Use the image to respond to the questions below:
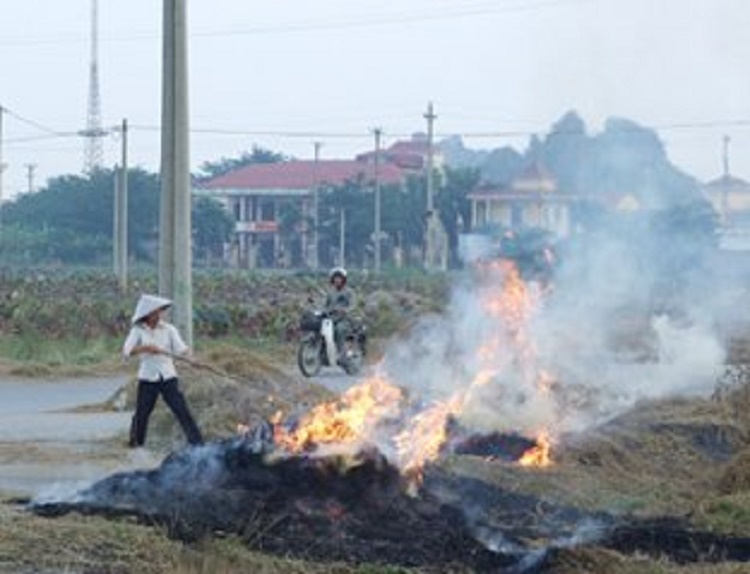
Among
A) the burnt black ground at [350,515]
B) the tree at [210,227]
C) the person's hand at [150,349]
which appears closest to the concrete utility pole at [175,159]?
the person's hand at [150,349]

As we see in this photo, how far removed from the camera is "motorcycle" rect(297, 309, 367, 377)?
25.9m

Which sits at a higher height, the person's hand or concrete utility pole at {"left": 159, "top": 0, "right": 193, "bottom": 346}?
concrete utility pole at {"left": 159, "top": 0, "right": 193, "bottom": 346}

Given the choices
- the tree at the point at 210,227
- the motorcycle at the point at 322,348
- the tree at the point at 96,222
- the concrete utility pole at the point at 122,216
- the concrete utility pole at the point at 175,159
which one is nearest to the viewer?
the concrete utility pole at the point at 175,159

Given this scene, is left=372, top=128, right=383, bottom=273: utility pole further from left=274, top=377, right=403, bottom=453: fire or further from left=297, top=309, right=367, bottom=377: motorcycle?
left=274, top=377, right=403, bottom=453: fire

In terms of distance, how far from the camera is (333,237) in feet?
291

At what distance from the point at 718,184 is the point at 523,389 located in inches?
552

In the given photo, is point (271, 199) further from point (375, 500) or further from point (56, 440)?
point (375, 500)

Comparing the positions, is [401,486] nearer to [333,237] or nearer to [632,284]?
[632,284]

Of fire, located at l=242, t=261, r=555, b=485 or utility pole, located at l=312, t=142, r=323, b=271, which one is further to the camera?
utility pole, located at l=312, t=142, r=323, b=271

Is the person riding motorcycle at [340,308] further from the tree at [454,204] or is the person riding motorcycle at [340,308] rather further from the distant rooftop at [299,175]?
the distant rooftop at [299,175]

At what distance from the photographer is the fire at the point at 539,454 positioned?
13.8 meters

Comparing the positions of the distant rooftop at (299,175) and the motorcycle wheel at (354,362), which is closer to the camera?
the motorcycle wheel at (354,362)

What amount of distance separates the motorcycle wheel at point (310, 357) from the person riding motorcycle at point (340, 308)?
35 cm

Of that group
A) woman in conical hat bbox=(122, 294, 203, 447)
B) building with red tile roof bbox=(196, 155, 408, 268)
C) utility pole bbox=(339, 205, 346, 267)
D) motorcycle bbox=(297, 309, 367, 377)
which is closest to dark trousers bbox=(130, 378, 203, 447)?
woman in conical hat bbox=(122, 294, 203, 447)
